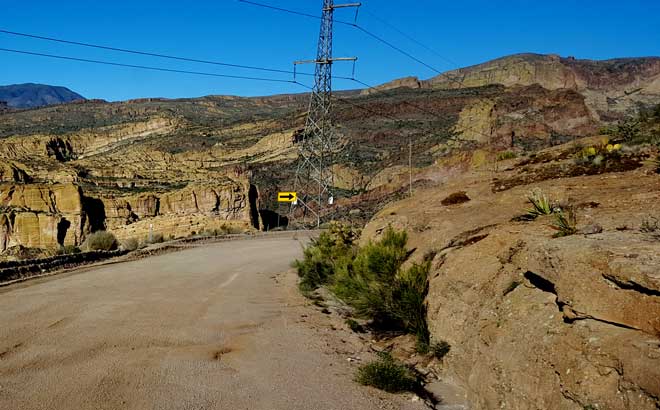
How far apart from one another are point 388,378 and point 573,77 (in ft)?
513

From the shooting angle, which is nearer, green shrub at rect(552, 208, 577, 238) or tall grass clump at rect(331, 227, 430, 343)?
green shrub at rect(552, 208, 577, 238)

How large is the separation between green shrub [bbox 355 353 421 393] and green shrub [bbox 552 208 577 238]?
2289 mm

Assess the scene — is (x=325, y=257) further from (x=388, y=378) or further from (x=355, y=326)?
(x=388, y=378)

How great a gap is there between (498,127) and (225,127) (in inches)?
2179

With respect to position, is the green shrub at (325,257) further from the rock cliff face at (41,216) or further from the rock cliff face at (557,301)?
the rock cliff face at (41,216)

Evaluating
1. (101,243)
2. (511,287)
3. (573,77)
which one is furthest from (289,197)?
(573,77)

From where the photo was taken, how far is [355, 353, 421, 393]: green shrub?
18.0 feet

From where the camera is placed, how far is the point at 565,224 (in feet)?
19.9

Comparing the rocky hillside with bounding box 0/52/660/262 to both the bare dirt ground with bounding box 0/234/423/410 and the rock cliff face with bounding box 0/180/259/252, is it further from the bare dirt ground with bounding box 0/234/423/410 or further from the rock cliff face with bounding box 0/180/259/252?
the bare dirt ground with bounding box 0/234/423/410

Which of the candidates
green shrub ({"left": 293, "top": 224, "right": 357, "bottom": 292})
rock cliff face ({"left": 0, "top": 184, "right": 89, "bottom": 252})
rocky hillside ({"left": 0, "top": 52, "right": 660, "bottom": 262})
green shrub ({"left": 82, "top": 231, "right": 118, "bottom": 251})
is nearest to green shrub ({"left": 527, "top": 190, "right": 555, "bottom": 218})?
green shrub ({"left": 293, "top": 224, "right": 357, "bottom": 292})

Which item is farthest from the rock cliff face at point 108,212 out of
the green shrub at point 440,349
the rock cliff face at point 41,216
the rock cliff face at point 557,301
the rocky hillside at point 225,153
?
the green shrub at point 440,349

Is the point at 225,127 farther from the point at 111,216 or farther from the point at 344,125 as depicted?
the point at 111,216

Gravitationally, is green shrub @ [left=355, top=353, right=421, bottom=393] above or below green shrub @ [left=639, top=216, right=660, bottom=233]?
below

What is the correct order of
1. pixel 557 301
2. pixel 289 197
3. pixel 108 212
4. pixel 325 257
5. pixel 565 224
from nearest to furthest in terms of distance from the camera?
pixel 557 301 < pixel 565 224 < pixel 325 257 < pixel 289 197 < pixel 108 212
